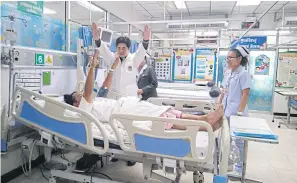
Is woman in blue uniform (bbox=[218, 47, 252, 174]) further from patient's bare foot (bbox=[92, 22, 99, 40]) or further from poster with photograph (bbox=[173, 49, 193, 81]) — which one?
poster with photograph (bbox=[173, 49, 193, 81])

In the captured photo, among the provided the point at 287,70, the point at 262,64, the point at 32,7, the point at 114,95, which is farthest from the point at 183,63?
the point at 32,7

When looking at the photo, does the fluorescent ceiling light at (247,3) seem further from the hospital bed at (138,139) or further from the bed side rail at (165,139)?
the bed side rail at (165,139)

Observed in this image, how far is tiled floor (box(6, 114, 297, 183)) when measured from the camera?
273 cm

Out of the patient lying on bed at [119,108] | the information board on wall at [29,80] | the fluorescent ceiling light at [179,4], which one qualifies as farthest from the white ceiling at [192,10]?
the patient lying on bed at [119,108]

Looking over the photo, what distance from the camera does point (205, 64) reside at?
6102mm

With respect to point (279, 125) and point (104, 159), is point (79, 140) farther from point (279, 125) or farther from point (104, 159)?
point (279, 125)

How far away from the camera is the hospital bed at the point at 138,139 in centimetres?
176

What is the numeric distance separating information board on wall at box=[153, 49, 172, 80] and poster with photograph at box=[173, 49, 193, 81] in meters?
0.17

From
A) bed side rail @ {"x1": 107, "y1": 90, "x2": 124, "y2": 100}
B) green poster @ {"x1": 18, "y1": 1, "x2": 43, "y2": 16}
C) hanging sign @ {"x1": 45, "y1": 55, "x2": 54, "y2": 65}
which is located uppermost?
green poster @ {"x1": 18, "y1": 1, "x2": 43, "y2": 16}

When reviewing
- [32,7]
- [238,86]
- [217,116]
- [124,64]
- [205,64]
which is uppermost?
[32,7]

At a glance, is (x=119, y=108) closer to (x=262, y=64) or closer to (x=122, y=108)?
(x=122, y=108)

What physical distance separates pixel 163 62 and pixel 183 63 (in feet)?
1.74

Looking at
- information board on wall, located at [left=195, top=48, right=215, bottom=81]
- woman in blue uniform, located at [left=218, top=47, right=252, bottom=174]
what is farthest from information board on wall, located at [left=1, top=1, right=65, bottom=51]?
information board on wall, located at [left=195, top=48, right=215, bottom=81]

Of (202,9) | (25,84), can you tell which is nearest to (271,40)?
(202,9)
